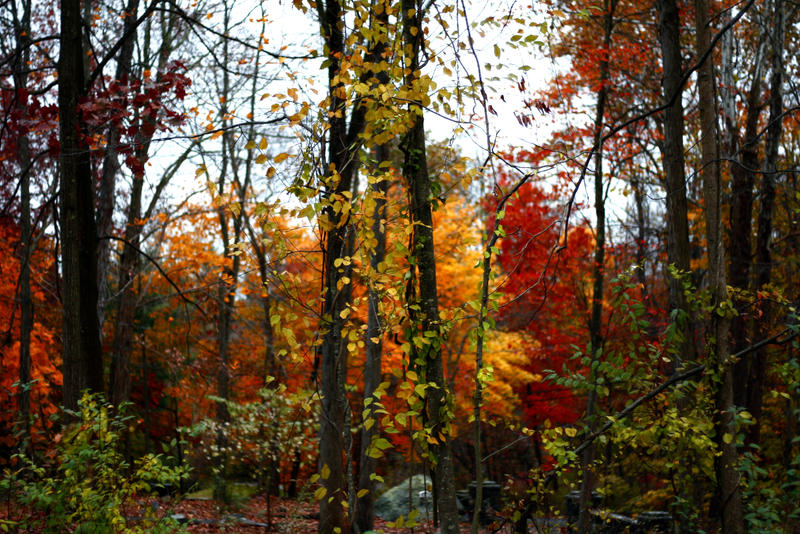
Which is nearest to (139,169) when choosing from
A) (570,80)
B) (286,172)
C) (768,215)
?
(286,172)

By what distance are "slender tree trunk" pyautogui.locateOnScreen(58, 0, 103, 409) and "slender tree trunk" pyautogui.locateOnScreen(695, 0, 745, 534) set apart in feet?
15.1

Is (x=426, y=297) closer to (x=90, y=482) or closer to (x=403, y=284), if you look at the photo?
(x=403, y=284)

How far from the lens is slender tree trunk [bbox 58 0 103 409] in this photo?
501 cm

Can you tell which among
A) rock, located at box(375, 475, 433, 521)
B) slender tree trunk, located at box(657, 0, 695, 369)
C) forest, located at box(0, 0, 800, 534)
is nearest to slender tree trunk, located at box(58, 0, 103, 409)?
forest, located at box(0, 0, 800, 534)

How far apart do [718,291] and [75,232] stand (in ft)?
15.6

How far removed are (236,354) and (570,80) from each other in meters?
12.5

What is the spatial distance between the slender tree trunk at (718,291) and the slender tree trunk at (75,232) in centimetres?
460

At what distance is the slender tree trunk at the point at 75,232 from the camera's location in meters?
5.01

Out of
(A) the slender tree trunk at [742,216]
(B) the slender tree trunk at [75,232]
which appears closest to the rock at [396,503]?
(A) the slender tree trunk at [742,216]

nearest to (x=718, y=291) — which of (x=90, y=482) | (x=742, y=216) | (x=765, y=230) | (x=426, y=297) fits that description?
(x=426, y=297)

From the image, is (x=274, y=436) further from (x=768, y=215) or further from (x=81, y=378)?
(x=768, y=215)

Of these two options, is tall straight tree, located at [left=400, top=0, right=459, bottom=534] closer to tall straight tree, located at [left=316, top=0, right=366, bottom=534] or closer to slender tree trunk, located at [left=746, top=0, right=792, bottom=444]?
tall straight tree, located at [left=316, top=0, right=366, bottom=534]

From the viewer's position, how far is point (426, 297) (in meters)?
3.25

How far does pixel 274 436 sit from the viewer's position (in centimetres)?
1152
